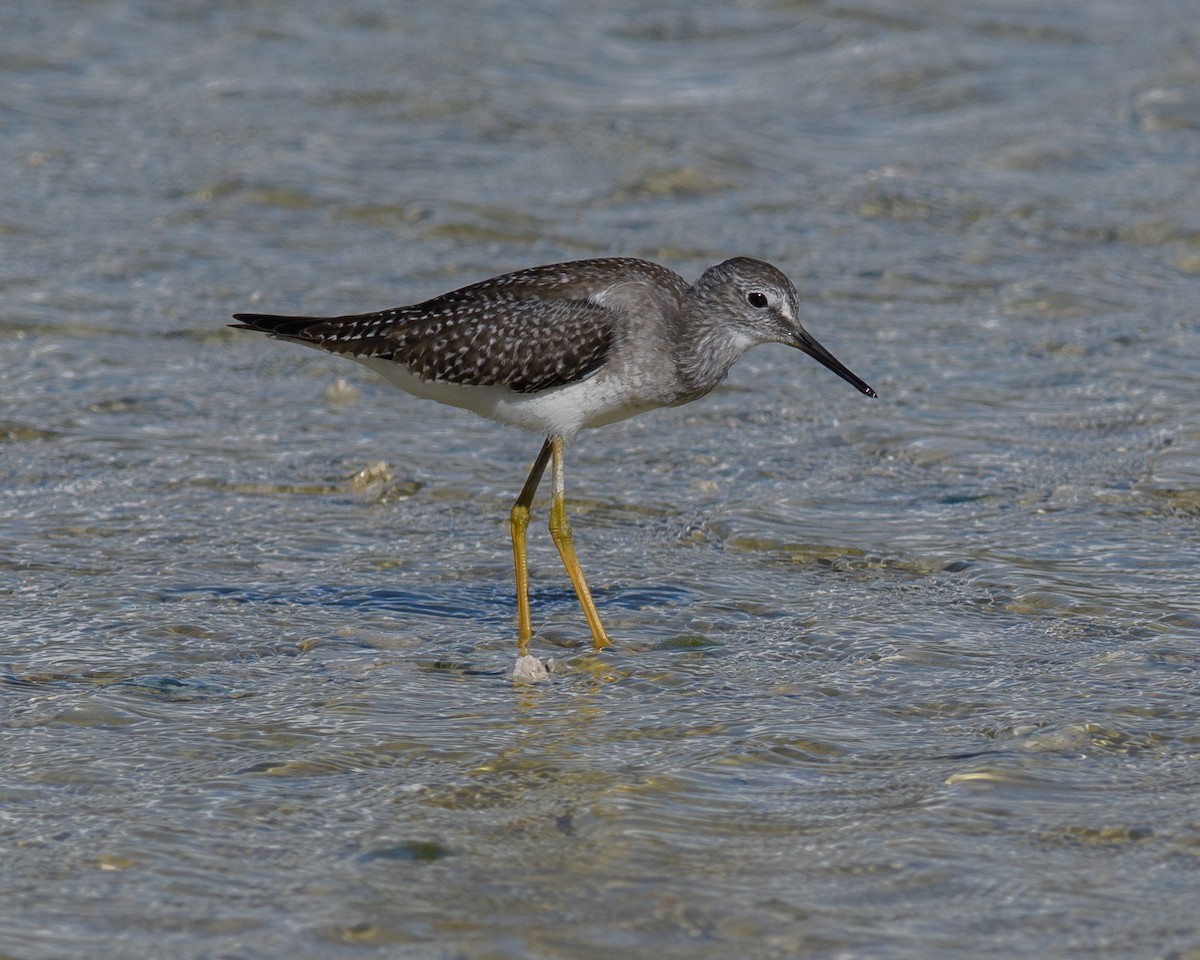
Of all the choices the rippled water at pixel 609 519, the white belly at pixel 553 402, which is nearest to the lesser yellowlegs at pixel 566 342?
the white belly at pixel 553 402

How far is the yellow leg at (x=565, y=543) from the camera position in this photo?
750 cm

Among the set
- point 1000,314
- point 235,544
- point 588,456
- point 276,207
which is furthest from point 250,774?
point 276,207

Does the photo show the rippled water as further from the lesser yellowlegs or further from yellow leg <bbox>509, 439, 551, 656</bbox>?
the lesser yellowlegs

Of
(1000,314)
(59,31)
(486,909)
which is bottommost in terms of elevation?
(486,909)

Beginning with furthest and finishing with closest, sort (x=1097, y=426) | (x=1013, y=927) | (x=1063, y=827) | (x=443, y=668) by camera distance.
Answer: (x=1097, y=426) < (x=443, y=668) < (x=1063, y=827) < (x=1013, y=927)

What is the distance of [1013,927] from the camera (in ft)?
16.8

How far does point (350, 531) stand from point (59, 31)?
10280 millimetres

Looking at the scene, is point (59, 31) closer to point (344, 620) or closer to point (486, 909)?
point (344, 620)

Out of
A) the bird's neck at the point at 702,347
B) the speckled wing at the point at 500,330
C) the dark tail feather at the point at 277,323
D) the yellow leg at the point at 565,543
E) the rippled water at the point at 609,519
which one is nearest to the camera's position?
the rippled water at the point at 609,519

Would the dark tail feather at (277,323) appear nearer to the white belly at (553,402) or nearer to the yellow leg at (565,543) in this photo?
the white belly at (553,402)

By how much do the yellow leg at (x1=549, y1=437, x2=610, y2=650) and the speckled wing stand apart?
0.36 m

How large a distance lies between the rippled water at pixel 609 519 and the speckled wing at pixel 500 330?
1006 millimetres

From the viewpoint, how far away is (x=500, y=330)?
7754 mm

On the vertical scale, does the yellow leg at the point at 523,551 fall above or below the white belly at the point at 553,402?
below
